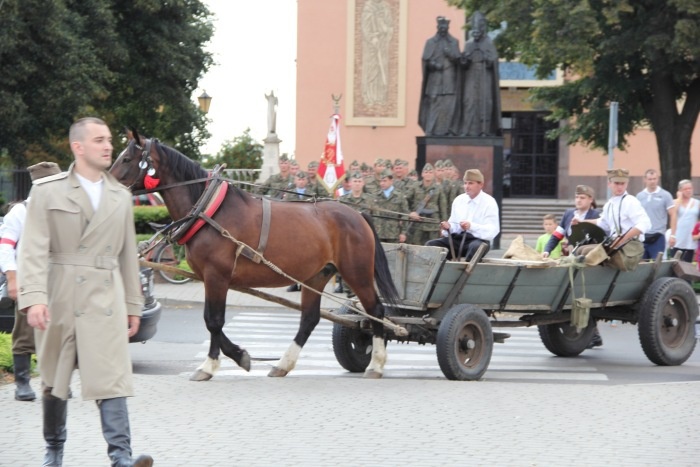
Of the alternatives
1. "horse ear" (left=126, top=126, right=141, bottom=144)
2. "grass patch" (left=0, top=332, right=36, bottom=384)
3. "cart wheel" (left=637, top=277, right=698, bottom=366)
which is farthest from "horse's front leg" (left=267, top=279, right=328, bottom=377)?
"cart wheel" (left=637, top=277, right=698, bottom=366)

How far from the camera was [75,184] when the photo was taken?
6648 millimetres

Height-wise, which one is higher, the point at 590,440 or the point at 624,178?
the point at 624,178

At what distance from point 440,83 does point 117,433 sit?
22.3m

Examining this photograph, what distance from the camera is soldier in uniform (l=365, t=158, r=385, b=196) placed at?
19859mm

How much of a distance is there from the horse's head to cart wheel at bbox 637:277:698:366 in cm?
522

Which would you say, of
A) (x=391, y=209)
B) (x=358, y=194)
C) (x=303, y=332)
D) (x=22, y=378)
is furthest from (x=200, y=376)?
(x=391, y=209)

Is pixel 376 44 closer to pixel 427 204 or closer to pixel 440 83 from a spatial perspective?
pixel 440 83

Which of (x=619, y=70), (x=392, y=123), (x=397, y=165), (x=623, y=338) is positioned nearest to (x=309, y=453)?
(x=623, y=338)

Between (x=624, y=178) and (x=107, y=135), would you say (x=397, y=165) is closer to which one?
(x=624, y=178)

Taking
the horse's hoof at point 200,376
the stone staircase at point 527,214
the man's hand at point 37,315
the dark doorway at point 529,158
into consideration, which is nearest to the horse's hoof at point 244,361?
the horse's hoof at point 200,376

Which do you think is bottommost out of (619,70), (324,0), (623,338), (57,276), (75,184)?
(623,338)

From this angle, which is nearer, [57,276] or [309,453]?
[57,276]

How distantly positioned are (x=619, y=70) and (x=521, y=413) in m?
27.3

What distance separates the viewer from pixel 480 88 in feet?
91.5
